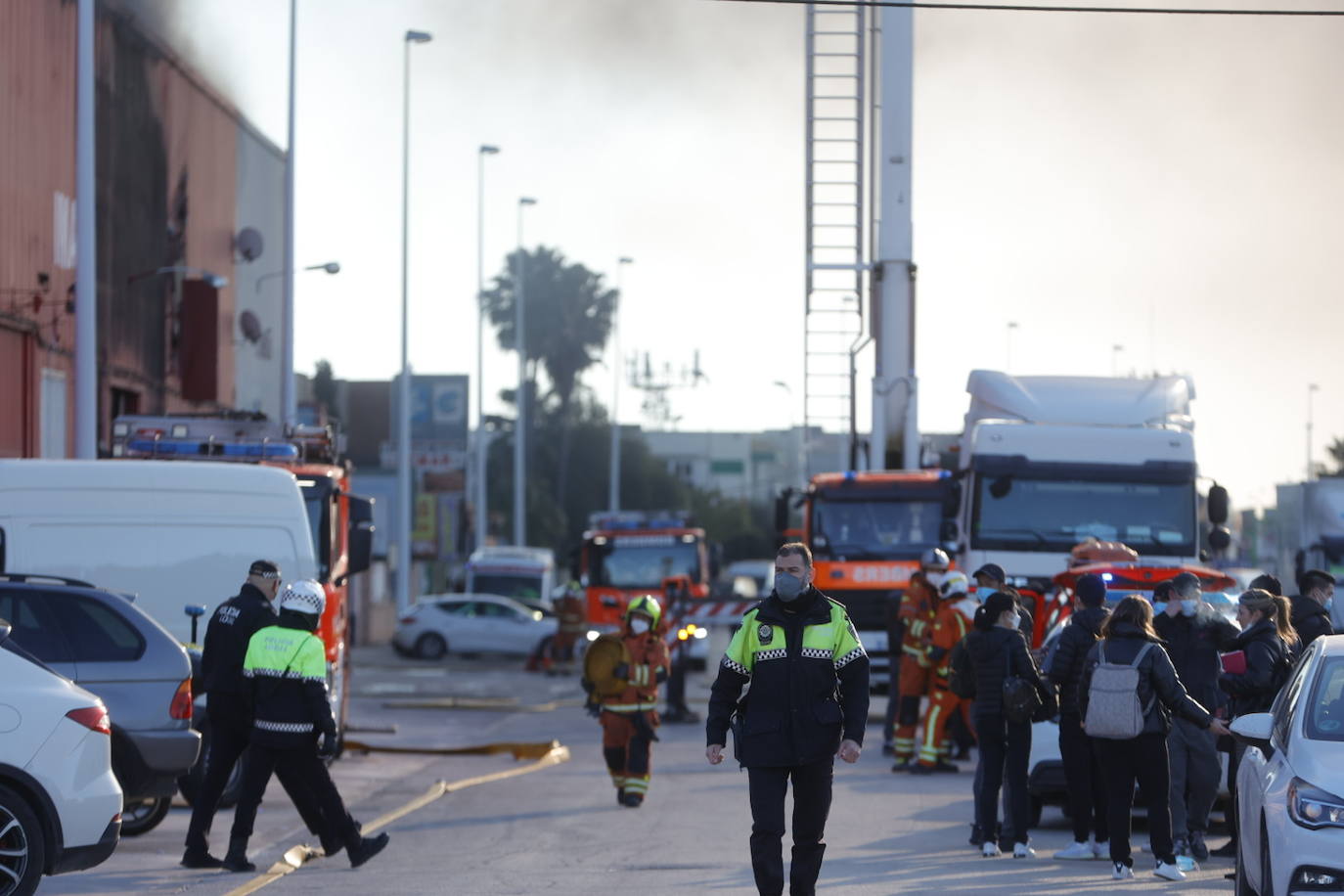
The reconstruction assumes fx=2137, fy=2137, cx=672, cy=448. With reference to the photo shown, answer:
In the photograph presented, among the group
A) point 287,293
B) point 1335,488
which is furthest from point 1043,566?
point 287,293

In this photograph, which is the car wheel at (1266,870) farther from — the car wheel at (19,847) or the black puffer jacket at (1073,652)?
the car wheel at (19,847)

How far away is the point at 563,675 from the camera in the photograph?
4150cm

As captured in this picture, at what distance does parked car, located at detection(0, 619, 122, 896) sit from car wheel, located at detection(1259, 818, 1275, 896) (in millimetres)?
5445

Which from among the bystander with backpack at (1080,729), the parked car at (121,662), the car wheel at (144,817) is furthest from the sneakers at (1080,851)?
the car wheel at (144,817)

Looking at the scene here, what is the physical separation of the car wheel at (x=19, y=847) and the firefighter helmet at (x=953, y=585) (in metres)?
9.92

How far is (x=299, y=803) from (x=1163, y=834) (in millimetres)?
5003

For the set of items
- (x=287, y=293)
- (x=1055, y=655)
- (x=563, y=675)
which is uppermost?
(x=287, y=293)

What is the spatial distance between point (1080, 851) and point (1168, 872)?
3.67ft

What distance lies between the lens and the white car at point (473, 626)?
46.2m

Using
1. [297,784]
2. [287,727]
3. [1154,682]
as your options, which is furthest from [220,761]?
[1154,682]

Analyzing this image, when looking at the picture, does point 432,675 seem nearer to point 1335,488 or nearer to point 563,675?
point 563,675

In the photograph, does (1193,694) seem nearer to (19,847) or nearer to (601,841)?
(601,841)

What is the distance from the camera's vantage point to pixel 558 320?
88000mm

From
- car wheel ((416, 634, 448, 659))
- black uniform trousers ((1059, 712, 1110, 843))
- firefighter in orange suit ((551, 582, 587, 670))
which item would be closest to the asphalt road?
black uniform trousers ((1059, 712, 1110, 843))
